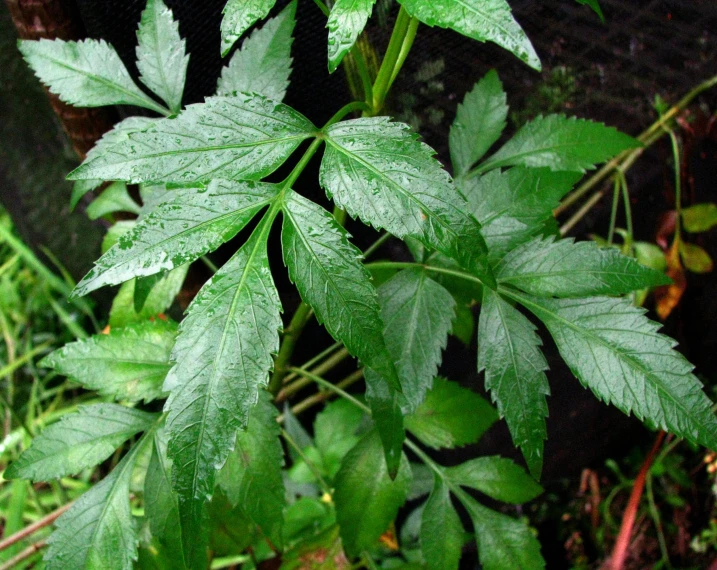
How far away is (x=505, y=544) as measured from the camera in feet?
2.86

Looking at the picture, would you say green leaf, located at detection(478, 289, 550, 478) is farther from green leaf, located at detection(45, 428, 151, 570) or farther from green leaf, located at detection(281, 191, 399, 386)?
green leaf, located at detection(45, 428, 151, 570)

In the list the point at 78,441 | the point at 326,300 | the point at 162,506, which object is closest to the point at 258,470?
the point at 162,506

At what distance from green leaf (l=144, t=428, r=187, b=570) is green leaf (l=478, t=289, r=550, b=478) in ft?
1.26

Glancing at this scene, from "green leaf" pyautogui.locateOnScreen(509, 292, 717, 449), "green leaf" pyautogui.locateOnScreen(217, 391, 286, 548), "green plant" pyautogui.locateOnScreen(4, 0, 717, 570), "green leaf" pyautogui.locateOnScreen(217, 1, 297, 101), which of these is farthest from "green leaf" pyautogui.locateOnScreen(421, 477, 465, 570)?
"green leaf" pyautogui.locateOnScreen(217, 1, 297, 101)

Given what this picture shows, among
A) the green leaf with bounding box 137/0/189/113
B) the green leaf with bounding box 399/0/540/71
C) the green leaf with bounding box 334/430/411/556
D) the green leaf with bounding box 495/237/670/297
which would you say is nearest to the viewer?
the green leaf with bounding box 399/0/540/71

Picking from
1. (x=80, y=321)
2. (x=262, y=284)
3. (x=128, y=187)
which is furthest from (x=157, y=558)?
(x=80, y=321)

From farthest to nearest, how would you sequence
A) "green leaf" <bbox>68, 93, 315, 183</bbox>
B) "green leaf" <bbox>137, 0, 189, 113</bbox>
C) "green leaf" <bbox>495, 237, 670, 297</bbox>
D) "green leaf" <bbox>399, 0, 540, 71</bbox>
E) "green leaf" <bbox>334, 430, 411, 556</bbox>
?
"green leaf" <bbox>334, 430, 411, 556</bbox> < "green leaf" <bbox>137, 0, 189, 113</bbox> < "green leaf" <bbox>495, 237, 670, 297</bbox> < "green leaf" <bbox>68, 93, 315, 183</bbox> < "green leaf" <bbox>399, 0, 540, 71</bbox>

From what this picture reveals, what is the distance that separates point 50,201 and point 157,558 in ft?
3.45

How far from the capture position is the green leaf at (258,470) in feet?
2.45

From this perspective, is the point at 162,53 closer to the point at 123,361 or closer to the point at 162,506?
the point at 123,361

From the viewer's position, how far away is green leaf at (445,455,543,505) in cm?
92

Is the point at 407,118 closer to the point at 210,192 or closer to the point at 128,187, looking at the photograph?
the point at 128,187

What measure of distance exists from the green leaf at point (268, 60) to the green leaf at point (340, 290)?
0.29 meters

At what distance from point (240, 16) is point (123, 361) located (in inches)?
18.4
